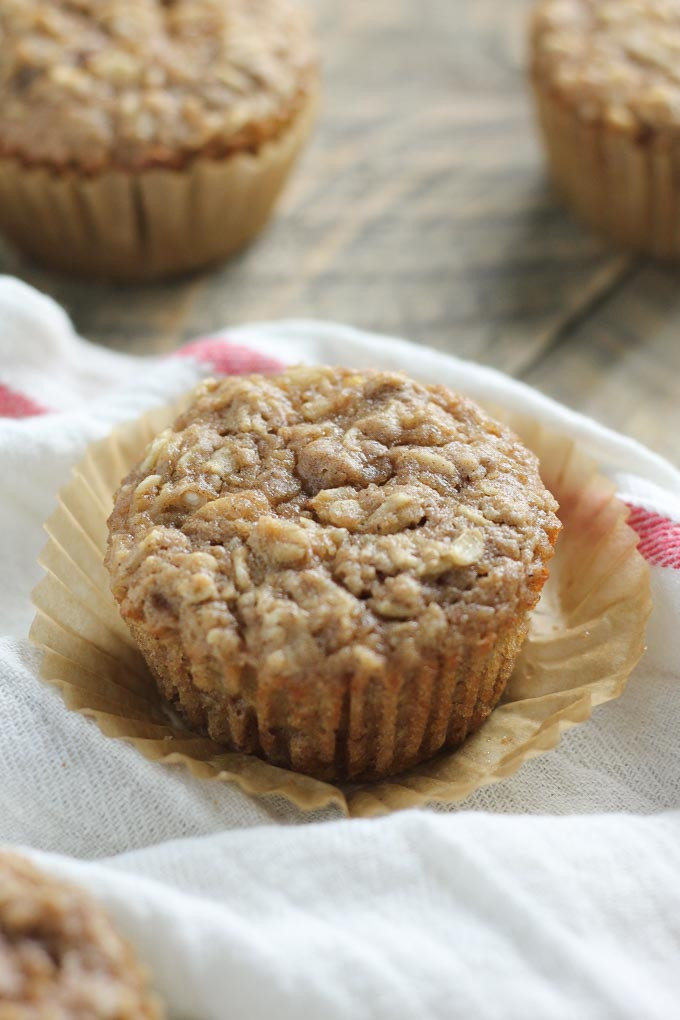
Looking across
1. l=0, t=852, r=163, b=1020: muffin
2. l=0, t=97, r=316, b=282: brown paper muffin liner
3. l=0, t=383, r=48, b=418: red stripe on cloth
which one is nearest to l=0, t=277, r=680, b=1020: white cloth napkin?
l=0, t=852, r=163, b=1020: muffin

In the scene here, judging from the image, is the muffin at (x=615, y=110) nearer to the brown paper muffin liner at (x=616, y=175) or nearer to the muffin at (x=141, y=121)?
the brown paper muffin liner at (x=616, y=175)

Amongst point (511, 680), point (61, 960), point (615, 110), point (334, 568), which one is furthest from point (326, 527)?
point (615, 110)

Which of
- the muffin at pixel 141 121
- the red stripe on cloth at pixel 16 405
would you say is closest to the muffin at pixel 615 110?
the muffin at pixel 141 121

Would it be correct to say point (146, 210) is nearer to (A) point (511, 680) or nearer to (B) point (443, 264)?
(B) point (443, 264)

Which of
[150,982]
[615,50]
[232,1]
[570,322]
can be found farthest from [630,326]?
[150,982]

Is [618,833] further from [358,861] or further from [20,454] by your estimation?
[20,454]

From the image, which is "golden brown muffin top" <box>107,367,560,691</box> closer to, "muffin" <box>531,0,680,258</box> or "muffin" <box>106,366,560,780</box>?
"muffin" <box>106,366,560,780</box>
